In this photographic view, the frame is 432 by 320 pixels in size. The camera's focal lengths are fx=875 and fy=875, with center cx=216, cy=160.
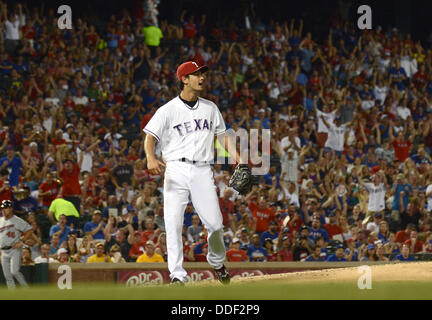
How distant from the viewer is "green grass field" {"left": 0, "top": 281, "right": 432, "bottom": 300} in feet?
23.1

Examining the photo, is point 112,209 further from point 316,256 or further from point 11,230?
point 316,256

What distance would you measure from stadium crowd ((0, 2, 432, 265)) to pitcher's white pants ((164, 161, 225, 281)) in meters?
4.23

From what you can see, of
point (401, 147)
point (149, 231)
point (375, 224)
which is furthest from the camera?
point (401, 147)

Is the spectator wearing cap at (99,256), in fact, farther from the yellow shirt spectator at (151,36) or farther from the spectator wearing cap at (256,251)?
the yellow shirt spectator at (151,36)

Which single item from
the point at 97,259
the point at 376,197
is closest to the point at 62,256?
the point at 97,259

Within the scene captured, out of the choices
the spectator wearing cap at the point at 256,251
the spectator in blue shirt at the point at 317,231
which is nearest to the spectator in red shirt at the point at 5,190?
the spectator wearing cap at the point at 256,251

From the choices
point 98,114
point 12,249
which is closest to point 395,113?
point 98,114

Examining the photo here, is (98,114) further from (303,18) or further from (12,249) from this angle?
(303,18)

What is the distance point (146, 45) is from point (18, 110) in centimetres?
512

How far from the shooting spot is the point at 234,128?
60.0ft

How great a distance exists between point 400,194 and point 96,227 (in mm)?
6160

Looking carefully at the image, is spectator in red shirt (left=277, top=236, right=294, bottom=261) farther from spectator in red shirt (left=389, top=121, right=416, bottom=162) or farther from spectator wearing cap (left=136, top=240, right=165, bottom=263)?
spectator in red shirt (left=389, top=121, right=416, bottom=162)

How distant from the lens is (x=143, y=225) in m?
14.7

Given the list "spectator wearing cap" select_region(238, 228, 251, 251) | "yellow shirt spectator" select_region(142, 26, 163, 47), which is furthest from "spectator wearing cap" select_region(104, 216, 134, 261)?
"yellow shirt spectator" select_region(142, 26, 163, 47)
